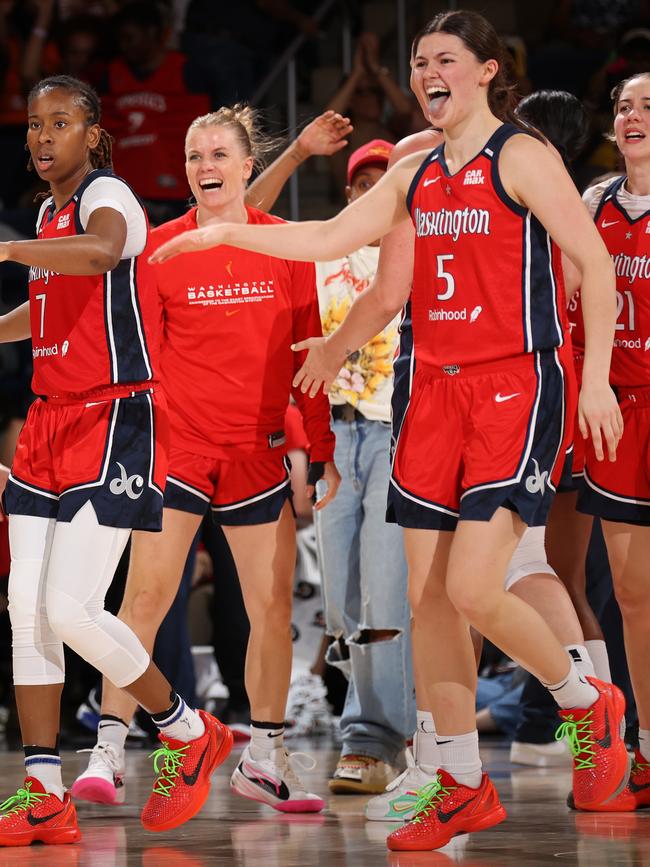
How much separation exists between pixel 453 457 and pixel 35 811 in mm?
1357

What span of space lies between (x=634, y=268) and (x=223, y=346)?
1197mm

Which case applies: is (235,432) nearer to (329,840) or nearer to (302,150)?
(302,150)

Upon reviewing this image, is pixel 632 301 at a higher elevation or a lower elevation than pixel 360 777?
higher

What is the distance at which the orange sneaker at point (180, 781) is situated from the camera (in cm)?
396

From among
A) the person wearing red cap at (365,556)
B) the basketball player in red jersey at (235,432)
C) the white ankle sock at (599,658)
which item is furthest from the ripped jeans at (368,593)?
the white ankle sock at (599,658)

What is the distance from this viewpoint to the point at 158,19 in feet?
29.0

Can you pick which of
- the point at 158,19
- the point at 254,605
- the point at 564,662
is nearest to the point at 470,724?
the point at 564,662

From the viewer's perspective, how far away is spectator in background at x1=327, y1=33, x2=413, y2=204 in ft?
28.1

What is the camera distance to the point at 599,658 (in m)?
4.66

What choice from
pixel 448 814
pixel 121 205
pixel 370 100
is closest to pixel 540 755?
pixel 448 814

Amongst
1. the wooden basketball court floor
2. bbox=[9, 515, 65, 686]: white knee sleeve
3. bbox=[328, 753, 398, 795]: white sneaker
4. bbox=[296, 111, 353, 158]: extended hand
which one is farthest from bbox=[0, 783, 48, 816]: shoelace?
bbox=[296, 111, 353, 158]: extended hand

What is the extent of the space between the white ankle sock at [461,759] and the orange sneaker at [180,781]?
71 centimetres

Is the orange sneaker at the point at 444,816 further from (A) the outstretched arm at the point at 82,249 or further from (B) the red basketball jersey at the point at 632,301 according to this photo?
(A) the outstretched arm at the point at 82,249

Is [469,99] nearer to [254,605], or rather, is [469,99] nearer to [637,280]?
[637,280]
